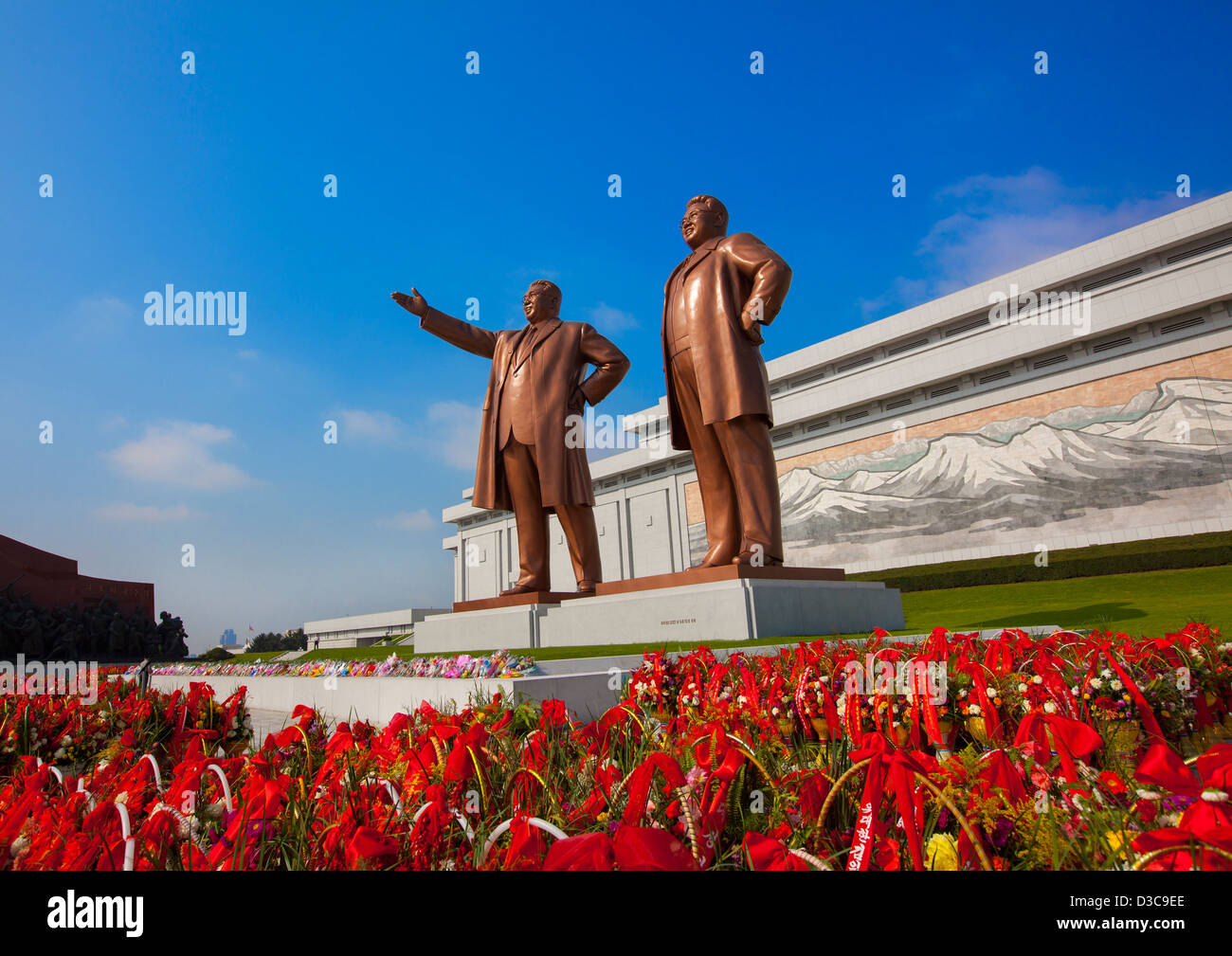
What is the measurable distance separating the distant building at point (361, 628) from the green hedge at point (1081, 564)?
19.1m

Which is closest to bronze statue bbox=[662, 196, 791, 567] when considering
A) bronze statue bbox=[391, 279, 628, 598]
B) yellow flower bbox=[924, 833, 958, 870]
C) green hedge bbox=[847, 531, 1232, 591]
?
bronze statue bbox=[391, 279, 628, 598]

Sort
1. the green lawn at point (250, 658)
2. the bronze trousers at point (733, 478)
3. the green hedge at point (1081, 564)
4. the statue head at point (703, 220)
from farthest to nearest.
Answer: the green hedge at point (1081, 564)
the green lawn at point (250, 658)
the statue head at point (703, 220)
the bronze trousers at point (733, 478)

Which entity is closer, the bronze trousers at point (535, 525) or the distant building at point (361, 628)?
the bronze trousers at point (535, 525)

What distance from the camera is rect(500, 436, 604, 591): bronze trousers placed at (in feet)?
25.8

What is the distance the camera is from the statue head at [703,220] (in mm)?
6906

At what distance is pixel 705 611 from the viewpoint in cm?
590

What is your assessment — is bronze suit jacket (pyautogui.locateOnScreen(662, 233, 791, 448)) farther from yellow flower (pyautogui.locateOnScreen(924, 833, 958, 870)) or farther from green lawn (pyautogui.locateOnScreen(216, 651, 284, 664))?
green lawn (pyautogui.locateOnScreen(216, 651, 284, 664))

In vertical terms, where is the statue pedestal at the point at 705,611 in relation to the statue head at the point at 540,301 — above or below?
below

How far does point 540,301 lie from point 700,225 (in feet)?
7.23

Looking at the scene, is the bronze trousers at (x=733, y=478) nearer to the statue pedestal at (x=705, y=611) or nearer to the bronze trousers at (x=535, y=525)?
the statue pedestal at (x=705, y=611)

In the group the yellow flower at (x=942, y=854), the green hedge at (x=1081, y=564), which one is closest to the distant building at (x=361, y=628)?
the green hedge at (x=1081, y=564)

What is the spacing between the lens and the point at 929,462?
62.3ft
